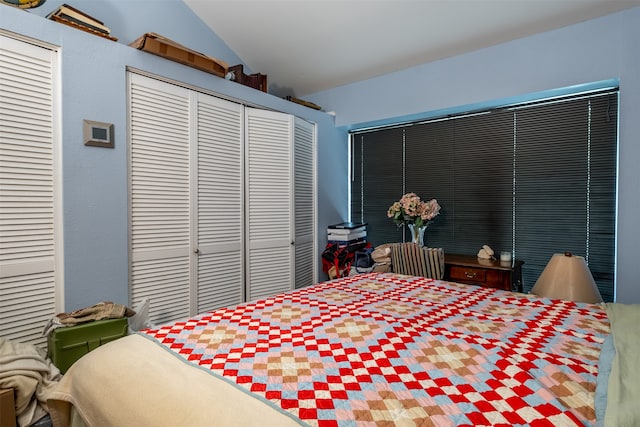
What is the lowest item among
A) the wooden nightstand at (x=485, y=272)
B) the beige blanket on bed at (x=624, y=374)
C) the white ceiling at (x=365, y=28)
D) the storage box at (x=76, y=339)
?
the storage box at (x=76, y=339)

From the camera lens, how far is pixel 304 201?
3740mm

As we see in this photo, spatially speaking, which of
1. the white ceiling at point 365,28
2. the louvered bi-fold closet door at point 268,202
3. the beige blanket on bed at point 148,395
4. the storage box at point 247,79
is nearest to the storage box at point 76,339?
the beige blanket on bed at point 148,395

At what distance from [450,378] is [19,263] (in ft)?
7.44

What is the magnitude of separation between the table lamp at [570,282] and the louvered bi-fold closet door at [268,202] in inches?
86.4

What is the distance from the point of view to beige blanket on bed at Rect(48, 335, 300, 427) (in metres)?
0.83

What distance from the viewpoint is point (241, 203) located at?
10.4 ft

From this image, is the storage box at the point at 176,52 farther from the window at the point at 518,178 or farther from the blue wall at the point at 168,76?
the window at the point at 518,178

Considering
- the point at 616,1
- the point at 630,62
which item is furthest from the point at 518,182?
the point at 616,1

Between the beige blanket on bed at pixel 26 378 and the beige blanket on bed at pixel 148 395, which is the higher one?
the beige blanket on bed at pixel 148 395

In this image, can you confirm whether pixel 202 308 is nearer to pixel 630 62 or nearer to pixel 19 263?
pixel 19 263

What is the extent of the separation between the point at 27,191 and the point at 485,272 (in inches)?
125

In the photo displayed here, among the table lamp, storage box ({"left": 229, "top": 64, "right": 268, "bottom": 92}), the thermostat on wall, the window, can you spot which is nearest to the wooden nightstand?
the window

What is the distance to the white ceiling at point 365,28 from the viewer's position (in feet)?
8.47

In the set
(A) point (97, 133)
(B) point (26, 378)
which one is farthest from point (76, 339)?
(A) point (97, 133)
